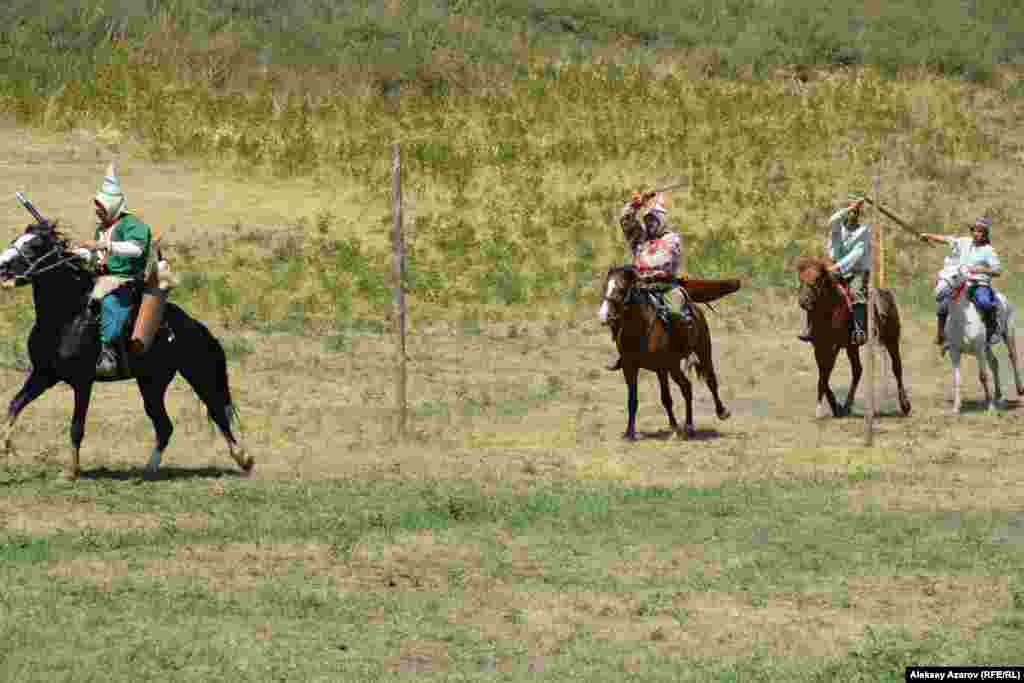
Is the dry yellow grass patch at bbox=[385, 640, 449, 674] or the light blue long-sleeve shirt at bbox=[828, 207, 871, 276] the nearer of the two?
the dry yellow grass patch at bbox=[385, 640, 449, 674]

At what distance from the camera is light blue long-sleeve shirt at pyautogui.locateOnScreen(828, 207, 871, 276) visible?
23.0 m

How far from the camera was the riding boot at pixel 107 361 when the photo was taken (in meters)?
17.2

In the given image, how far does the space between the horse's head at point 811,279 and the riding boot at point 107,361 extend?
858 cm

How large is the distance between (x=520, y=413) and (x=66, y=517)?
8.53 metres

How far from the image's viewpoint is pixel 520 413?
76.6 feet

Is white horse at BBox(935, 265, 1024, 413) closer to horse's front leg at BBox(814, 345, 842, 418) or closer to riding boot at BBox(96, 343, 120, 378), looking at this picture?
horse's front leg at BBox(814, 345, 842, 418)

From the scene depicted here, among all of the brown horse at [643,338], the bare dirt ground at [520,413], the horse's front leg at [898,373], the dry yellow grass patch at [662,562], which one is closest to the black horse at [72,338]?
the bare dirt ground at [520,413]

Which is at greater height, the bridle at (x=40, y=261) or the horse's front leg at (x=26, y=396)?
the bridle at (x=40, y=261)

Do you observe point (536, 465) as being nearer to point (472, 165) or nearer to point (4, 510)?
point (4, 510)

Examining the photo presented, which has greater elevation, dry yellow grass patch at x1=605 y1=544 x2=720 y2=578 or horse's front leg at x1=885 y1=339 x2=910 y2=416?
horse's front leg at x1=885 y1=339 x2=910 y2=416

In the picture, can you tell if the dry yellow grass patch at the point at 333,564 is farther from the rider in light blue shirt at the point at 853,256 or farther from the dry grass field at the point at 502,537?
the rider in light blue shirt at the point at 853,256

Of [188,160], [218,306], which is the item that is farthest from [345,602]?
[188,160]

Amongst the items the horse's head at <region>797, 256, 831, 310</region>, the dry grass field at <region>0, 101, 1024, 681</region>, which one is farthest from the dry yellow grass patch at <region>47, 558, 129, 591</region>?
the horse's head at <region>797, 256, 831, 310</region>

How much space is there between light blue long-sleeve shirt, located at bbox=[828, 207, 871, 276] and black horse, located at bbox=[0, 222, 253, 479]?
8.46 metres
